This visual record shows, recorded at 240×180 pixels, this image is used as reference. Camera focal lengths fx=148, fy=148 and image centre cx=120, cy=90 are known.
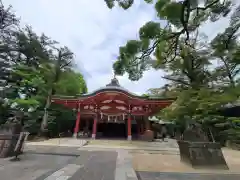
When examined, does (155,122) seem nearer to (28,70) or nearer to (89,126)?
(89,126)

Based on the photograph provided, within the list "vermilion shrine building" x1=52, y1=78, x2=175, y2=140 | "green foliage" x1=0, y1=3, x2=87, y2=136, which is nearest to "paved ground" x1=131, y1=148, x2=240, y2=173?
"vermilion shrine building" x1=52, y1=78, x2=175, y2=140

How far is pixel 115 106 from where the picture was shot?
1409 cm

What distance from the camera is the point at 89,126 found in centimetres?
1647

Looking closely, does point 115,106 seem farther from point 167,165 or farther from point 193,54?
point 167,165

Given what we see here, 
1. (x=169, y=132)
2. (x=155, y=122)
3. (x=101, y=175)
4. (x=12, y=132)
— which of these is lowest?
(x=101, y=175)

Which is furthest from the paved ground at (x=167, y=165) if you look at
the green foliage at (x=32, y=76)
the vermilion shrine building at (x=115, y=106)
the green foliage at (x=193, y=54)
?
the green foliage at (x=32, y=76)

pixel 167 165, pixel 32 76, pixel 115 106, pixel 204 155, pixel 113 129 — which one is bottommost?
pixel 167 165

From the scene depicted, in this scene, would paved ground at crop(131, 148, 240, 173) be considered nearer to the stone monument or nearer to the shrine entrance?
the stone monument

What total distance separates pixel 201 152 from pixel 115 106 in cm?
1029

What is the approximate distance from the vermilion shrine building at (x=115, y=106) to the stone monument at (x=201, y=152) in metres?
6.99

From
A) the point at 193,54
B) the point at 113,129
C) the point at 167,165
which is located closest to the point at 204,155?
the point at 167,165

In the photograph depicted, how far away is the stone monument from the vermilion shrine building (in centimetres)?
699

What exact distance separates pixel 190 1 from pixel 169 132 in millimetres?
18139

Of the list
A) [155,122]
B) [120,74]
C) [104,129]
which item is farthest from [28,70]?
[155,122]
